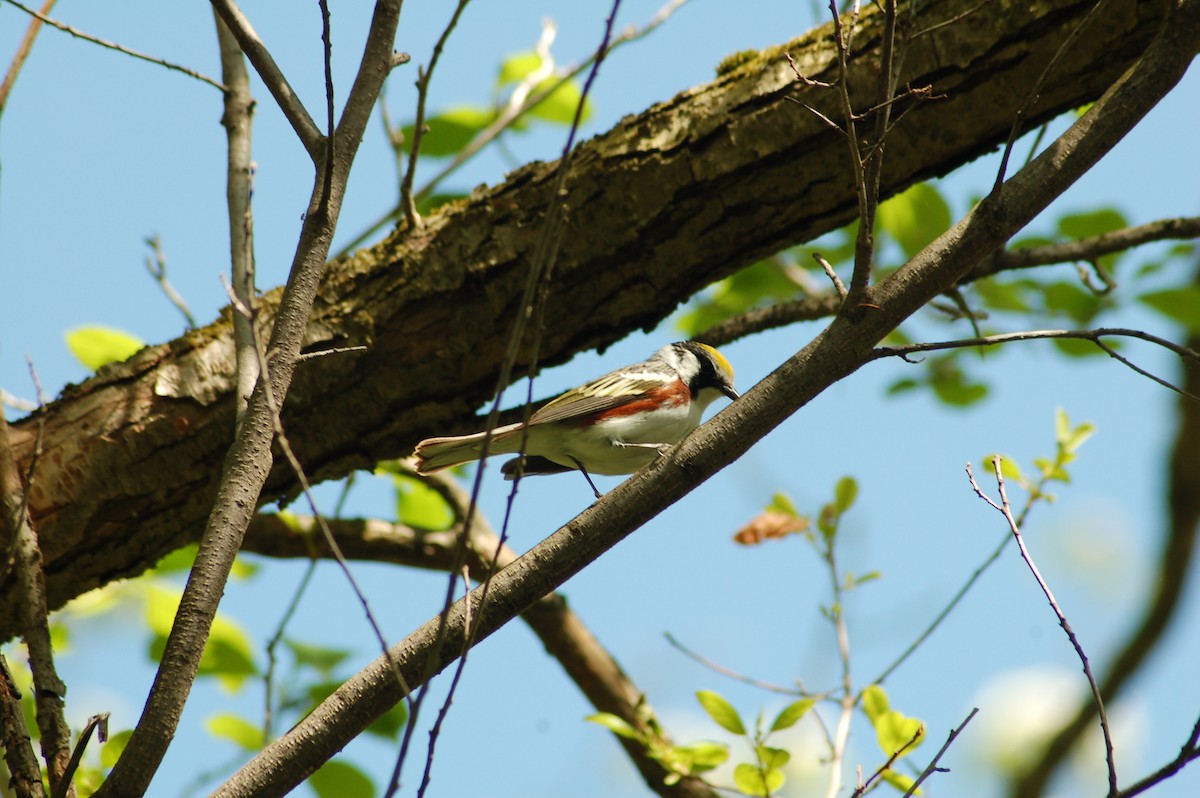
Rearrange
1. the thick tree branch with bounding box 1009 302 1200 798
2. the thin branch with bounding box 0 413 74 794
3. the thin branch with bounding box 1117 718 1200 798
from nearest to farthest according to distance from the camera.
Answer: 1. the thin branch with bounding box 1117 718 1200 798
2. the thin branch with bounding box 0 413 74 794
3. the thick tree branch with bounding box 1009 302 1200 798

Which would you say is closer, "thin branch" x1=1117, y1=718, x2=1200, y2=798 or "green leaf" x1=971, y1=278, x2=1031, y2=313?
"thin branch" x1=1117, y1=718, x2=1200, y2=798

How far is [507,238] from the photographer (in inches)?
167

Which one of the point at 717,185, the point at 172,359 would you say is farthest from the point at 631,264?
the point at 172,359

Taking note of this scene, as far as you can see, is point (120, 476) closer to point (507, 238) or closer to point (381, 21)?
point (507, 238)

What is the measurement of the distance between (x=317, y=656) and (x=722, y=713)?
79.9 inches

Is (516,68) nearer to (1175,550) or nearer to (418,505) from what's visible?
(418,505)

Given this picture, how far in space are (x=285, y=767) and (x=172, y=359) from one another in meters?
2.38

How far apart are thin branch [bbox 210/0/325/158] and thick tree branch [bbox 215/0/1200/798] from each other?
4.34 feet

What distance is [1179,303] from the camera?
14.4 ft

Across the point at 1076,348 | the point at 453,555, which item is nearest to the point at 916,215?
the point at 1076,348

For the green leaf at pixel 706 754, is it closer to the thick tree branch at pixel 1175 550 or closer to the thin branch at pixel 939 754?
the thin branch at pixel 939 754

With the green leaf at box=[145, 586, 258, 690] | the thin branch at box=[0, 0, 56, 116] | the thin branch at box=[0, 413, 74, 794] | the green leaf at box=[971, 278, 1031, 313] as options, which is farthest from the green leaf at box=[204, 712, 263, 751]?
the green leaf at box=[971, 278, 1031, 313]

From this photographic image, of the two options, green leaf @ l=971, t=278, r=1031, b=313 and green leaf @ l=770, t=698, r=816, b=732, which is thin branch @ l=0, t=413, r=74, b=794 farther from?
green leaf @ l=971, t=278, r=1031, b=313

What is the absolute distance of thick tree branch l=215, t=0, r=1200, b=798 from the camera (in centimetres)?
269
